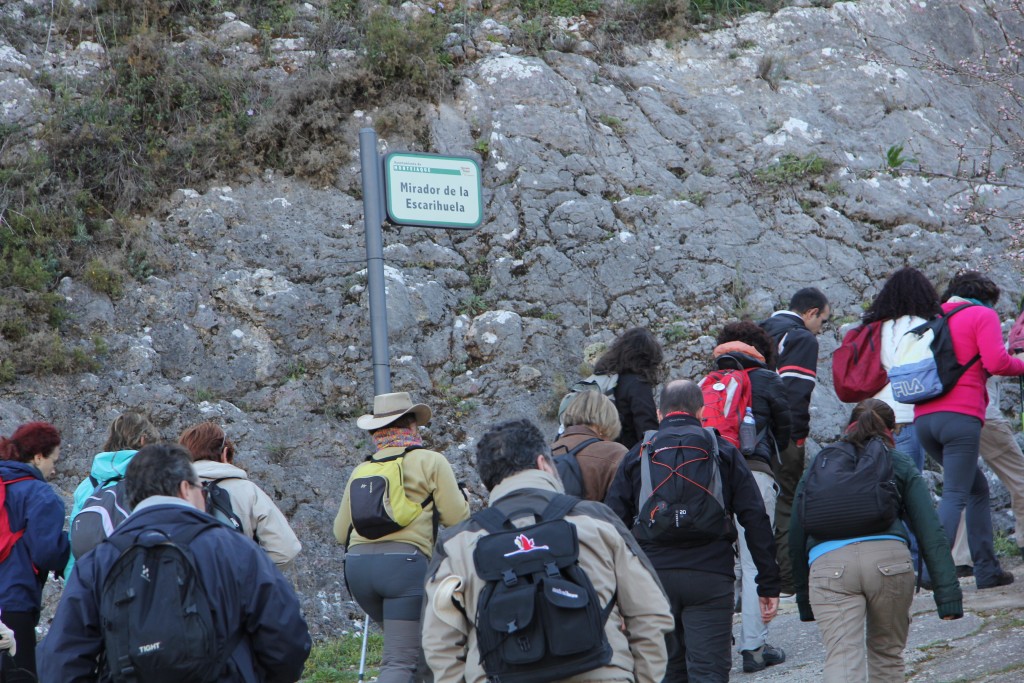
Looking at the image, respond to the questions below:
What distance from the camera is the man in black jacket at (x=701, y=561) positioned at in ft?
14.0

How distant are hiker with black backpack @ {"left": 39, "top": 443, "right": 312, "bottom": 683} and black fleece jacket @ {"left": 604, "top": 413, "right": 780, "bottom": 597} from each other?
179 cm

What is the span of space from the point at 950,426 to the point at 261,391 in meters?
5.48

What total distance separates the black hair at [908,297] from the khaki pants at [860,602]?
217 centimetres

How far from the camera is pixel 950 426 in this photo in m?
6.05

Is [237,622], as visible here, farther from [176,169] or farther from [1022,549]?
[176,169]

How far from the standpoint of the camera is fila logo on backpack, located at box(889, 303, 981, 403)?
19.8ft

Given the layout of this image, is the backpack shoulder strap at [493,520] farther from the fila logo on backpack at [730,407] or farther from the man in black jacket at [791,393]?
the man in black jacket at [791,393]

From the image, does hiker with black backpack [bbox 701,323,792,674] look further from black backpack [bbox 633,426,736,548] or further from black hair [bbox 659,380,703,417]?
black backpack [bbox 633,426,736,548]

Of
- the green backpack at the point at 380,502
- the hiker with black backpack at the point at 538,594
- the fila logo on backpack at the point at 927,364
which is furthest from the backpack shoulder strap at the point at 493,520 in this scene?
the fila logo on backpack at the point at 927,364

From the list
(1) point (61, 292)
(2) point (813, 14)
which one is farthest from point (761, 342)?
(2) point (813, 14)

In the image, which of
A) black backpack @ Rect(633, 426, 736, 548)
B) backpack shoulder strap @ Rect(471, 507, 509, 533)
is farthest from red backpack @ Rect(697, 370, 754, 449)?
backpack shoulder strap @ Rect(471, 507, 509, 533)

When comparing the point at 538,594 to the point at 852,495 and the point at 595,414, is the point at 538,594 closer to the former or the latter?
the point at 852,495

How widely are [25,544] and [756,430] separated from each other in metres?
3.92

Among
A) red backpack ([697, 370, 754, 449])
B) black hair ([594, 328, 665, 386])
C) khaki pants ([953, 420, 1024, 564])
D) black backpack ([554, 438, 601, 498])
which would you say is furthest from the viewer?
khaki pants ([953, 420, 1024, 564])
